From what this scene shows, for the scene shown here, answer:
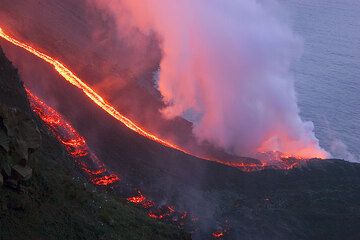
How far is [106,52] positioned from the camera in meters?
53.2

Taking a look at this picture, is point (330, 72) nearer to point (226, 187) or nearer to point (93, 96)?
point (226, 187)

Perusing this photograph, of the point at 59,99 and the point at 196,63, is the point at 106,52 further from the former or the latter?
the point at 59,99

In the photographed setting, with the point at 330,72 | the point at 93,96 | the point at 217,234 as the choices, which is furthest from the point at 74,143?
the point at 330,72

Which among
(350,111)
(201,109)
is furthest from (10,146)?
(350,111)

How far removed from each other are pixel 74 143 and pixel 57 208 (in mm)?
11139

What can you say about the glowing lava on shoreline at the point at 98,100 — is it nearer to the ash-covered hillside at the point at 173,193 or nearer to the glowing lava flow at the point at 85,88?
the glowing lava flow at the point at 85,88

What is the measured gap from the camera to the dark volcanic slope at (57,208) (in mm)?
17172

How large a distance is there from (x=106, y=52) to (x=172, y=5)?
32.9 ft

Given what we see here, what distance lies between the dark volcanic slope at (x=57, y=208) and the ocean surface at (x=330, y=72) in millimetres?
43129

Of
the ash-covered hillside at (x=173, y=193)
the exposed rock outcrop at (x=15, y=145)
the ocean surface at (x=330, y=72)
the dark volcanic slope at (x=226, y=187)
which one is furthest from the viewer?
the ocean surface at (x=330, y=72)

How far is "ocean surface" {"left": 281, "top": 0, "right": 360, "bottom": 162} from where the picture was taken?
6886cm

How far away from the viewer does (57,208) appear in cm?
1955

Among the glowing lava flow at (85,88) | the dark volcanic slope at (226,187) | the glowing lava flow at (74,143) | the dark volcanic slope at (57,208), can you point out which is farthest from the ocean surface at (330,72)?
the dark volcanic slope at (57,208)

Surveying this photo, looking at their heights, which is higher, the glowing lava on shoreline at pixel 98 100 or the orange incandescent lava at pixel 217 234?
the glowing lava on shoreline at pixel 98 100
